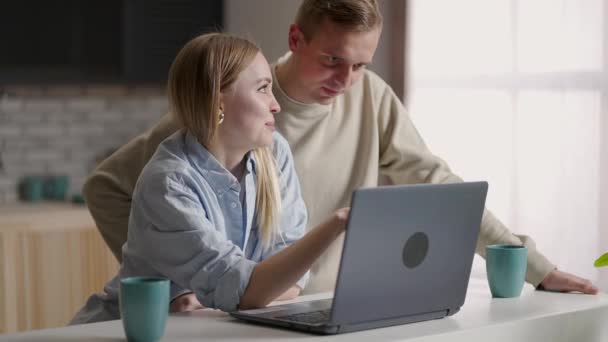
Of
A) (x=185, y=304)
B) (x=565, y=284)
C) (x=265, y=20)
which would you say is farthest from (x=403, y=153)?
(x=265, y=20)

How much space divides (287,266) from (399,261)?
204 mm

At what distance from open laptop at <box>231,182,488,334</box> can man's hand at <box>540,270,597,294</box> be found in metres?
0.37

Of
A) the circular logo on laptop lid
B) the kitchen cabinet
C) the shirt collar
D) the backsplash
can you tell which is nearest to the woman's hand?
the circular logo on laptop lid

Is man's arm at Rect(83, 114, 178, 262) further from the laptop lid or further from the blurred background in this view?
the blurred background

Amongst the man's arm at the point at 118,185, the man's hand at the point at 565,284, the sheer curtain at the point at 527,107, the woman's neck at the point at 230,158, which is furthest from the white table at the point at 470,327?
the sheer curtain at the point at 527,107

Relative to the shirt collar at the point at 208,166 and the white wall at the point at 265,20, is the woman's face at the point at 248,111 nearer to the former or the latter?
the shirt collar at the point at 208,166

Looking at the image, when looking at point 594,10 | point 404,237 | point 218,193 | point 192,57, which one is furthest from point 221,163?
point 594,10

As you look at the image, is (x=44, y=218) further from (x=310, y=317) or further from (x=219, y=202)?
(x=310, y=317)

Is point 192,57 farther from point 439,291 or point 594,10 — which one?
point 594,10

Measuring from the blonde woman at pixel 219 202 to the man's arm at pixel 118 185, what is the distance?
0.31 metres

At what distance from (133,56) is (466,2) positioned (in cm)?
169

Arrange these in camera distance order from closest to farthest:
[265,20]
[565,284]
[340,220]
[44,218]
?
1. [340,220]
2. [565,284]
3. [44,218]
4. [265,20]

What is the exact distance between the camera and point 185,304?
1.90 m

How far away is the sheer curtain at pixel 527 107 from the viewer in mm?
3316
